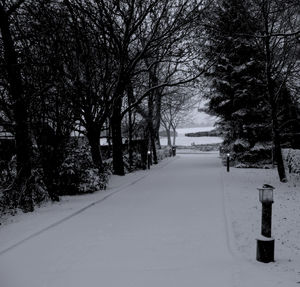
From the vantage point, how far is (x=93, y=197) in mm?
11859

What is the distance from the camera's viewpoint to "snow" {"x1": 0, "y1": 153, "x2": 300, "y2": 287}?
15.8 ft

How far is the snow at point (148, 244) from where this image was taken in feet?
15.8

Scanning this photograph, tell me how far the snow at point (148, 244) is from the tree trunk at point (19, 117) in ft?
2.19

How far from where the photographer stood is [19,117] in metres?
9.68

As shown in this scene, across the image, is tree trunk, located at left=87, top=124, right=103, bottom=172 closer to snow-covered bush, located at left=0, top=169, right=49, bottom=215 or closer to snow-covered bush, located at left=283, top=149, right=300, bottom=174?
snow-covered bush, located at left=0, top=169, right=49, bottom=215

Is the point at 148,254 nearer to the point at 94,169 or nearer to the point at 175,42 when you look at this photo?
the point at 94,169

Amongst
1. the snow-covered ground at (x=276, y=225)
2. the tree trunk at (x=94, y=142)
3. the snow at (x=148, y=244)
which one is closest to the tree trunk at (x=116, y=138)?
the tree trunk at (x=94, y=142)

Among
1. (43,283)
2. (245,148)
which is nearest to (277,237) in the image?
(43,283)

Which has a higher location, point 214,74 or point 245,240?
point 214,74

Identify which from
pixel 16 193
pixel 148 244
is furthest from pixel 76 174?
pixel 148 244

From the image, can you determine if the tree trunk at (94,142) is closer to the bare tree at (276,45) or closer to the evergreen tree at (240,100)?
the bare tree at (276,45)

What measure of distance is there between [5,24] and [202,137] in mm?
Answer: 67296

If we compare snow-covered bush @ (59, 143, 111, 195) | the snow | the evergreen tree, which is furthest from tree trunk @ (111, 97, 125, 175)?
the evergreen tree

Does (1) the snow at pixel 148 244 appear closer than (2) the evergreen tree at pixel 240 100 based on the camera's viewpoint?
Yes
